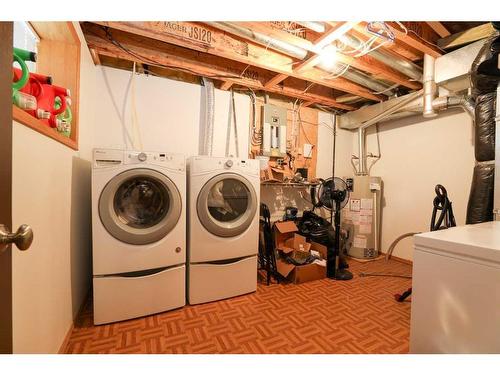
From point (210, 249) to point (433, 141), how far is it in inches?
120

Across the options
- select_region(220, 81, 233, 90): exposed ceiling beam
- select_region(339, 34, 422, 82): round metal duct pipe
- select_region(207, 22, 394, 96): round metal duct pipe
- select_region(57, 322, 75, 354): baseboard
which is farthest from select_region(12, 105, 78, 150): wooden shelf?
select_region(339, 34, 422, 82): round metal duct pipe

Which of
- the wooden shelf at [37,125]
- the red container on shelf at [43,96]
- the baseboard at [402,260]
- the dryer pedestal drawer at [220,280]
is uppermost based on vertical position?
the red container on shelf at [43,96]

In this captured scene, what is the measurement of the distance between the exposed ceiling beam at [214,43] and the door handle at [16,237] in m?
1.69

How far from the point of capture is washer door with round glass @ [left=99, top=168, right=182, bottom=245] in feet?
5.37

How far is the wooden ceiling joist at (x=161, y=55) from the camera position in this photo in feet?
6.33

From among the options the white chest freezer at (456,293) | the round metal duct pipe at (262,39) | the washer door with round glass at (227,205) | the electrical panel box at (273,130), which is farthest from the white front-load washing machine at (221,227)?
the white chest freezer at (456,293)

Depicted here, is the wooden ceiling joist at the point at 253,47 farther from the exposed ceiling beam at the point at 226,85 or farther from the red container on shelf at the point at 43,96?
the red container on shelf at the point at 43,96

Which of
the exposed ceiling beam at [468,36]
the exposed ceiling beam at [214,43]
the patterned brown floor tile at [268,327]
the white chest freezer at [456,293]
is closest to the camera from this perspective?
the white chest freezer at [456,293]

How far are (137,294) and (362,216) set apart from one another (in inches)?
112

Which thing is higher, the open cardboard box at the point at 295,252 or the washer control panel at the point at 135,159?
the washer control panel at the point at 135,159

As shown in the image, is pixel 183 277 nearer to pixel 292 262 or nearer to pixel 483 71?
pixel 292 262

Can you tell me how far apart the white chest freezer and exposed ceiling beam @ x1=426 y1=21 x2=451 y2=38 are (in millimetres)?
1734

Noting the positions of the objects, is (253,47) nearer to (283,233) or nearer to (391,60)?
(391,60)

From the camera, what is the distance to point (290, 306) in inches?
77.6
